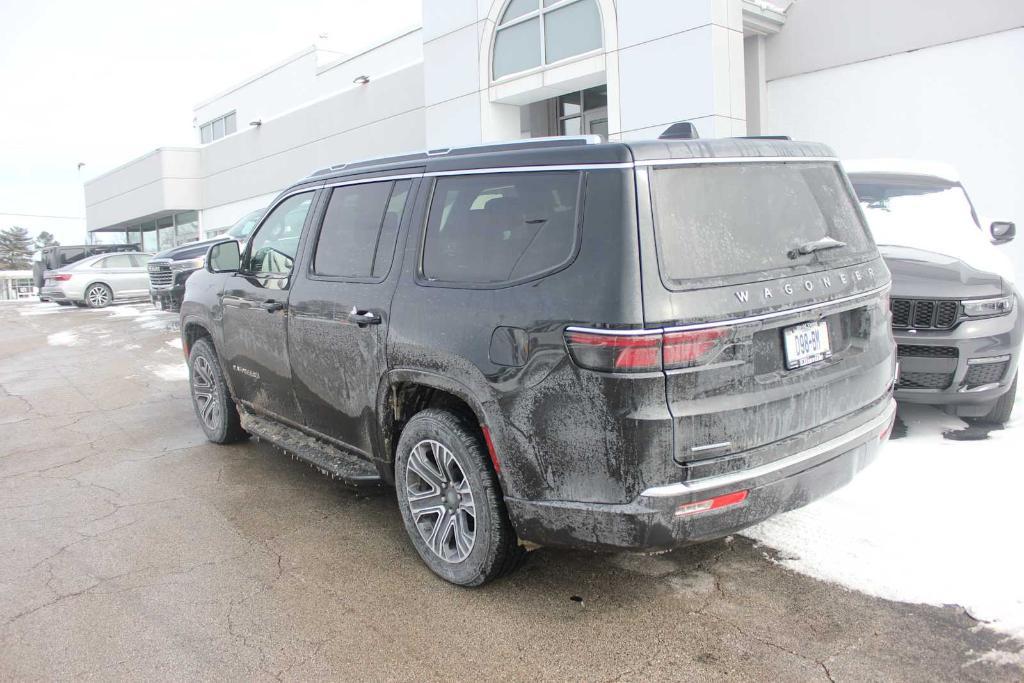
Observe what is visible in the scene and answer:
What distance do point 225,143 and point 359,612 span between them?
114 ft

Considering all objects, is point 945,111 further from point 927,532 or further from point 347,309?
point 347,309

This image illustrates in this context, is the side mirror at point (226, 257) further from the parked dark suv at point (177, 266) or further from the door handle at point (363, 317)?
the parked dark suv at point (177, 266)

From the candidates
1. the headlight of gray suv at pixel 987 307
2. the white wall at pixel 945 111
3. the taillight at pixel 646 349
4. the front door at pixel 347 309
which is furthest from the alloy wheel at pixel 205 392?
the white wall at pixel 945 111

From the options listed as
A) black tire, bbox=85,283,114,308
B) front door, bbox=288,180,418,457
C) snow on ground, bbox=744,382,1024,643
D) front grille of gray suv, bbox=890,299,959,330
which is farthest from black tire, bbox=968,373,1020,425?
black tire, bbox=85,283,114,308

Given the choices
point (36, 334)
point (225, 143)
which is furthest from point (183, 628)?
point (225, 143)

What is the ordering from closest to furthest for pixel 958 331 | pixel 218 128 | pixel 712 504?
1. pixel 712 504
2. pixel 958 331
3. pixel 218 128

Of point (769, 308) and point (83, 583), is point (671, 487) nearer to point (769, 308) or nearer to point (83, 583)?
point (769, 308)

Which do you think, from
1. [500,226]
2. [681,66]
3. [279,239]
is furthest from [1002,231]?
[681,66]

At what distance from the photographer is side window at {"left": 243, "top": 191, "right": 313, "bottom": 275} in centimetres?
477

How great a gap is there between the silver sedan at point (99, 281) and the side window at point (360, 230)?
18.7m

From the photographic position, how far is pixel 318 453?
4.50m

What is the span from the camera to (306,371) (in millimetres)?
4484

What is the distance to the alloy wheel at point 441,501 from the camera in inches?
138

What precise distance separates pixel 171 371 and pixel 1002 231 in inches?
357
